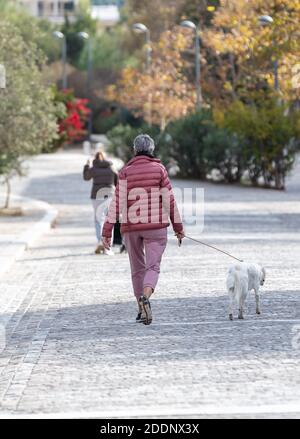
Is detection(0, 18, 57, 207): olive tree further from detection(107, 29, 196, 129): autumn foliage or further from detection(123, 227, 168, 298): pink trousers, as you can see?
detection(107, 29, 196, 129): autumn foliage

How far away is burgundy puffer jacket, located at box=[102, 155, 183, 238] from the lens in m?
14.2

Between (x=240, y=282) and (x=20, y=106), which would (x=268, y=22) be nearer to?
(x=20, y=106)

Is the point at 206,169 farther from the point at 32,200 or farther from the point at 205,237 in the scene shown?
the point at 205,237

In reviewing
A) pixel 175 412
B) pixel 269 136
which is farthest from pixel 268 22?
pixel 175 412

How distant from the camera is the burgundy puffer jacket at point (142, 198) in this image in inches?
559

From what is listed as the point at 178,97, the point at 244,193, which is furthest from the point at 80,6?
the point at 244,193

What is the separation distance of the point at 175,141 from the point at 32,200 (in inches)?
533

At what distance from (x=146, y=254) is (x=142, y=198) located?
1.79 feet

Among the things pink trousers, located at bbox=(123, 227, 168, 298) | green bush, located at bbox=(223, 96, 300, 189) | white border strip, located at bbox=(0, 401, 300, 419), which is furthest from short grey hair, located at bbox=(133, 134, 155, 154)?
green bush, located at bbox=(223, 96, 300, 189)

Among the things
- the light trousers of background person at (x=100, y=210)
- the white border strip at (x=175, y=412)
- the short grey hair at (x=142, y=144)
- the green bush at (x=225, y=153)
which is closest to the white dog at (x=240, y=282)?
the short grey hair at (x=142, y=144)

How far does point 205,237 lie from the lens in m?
25.9

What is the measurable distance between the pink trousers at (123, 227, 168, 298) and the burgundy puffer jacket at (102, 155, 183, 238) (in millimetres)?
79
